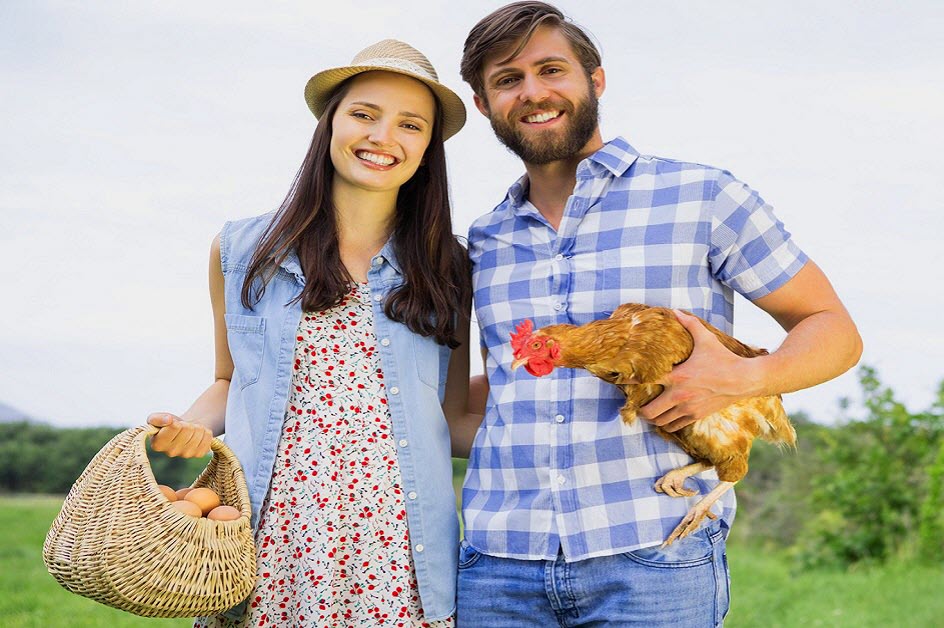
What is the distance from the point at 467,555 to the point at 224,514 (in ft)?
2.50

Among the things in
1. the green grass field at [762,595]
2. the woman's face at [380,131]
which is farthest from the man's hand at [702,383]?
the green grass field at [762,595]

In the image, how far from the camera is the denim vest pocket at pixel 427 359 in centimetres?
286

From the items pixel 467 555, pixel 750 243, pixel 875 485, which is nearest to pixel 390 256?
pixel 467 555

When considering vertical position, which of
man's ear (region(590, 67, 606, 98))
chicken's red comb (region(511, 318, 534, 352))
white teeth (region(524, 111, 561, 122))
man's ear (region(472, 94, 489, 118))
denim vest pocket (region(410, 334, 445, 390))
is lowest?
denim vest pocket (region(410, 334, 445, 390))

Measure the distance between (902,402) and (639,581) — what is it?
9904 millimetres

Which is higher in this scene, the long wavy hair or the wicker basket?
the long wavy hair

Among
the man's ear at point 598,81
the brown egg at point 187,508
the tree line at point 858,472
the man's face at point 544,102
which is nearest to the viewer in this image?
the brown egg at point 187,508

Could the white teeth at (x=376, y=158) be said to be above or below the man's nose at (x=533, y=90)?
below

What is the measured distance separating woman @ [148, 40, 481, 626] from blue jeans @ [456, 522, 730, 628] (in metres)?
0.20

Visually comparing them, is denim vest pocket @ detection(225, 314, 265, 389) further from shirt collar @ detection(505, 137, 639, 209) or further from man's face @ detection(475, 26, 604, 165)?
shirt collar @ detection(505, 137, 639, 209)

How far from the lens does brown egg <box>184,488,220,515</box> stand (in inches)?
97.4

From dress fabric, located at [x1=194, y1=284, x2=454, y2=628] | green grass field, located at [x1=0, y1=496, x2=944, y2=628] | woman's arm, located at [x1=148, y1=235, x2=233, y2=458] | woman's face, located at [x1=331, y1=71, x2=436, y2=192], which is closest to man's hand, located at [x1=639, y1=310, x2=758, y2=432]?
dress fabric, located at [x1=194, y1=284, x2=454, y2=628]

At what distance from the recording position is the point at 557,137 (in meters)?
2.89

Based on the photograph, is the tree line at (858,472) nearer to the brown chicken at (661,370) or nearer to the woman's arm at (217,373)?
the woman's arm at (217,373)
